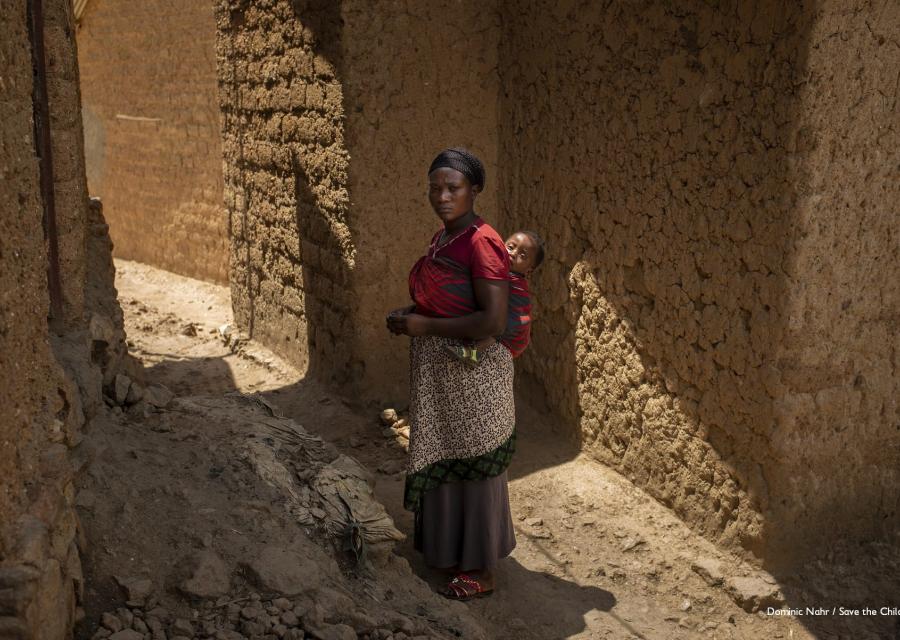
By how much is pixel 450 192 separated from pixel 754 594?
6.59ft

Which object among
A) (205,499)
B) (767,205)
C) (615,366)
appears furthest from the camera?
(615,366)

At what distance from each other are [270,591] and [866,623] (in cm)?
235

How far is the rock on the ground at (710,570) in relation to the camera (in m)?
3.79

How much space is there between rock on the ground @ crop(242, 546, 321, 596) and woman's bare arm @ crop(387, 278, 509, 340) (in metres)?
0.88

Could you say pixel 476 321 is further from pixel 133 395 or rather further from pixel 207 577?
pixel 133 395

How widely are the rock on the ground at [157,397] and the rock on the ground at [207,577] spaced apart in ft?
3.34

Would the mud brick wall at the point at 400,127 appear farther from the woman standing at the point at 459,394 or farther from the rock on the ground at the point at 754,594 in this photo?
the rock on the ground at the point at 754,594

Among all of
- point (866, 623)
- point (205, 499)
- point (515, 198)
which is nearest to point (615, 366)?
point (515, 198)

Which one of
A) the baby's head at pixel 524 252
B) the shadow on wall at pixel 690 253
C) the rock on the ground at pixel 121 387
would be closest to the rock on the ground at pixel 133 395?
the rock on the ground at pixel 121 387

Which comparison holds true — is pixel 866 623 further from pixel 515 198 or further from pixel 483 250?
pixel 515 198

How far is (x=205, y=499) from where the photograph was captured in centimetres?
304

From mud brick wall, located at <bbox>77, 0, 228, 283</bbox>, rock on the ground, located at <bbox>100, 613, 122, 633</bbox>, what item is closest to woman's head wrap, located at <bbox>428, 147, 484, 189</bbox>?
rock on the ground, located at <bbox>100, 613, 122, 633</bbox>

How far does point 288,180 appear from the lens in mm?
5738

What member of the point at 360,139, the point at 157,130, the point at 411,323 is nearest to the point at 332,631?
the point at 411,323
